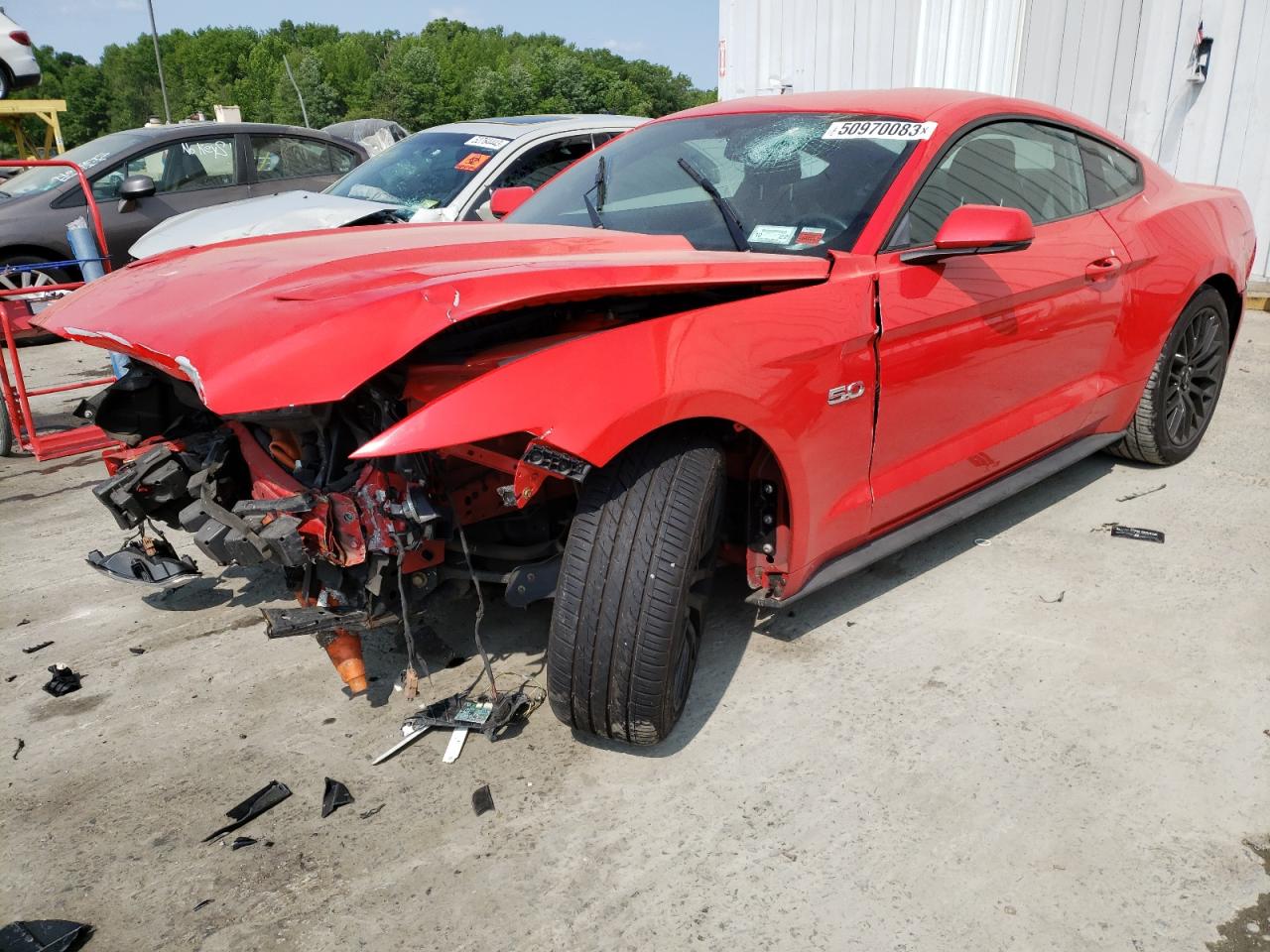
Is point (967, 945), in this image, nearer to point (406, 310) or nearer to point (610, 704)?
point (610, 704)

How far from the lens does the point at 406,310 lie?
2.04 meters

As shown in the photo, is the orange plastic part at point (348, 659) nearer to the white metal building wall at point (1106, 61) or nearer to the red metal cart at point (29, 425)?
the red metal cart at point (29, 425)

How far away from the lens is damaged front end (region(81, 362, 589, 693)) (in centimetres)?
229

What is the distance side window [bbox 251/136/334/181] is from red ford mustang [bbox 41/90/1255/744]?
6114mm

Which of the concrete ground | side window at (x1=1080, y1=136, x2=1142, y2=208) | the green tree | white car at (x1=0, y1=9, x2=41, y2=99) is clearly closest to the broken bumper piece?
the concrete ground

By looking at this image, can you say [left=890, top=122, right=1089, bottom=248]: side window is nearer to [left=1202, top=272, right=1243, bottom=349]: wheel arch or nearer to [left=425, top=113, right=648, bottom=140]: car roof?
[left=1202, top=272, right=1243, bottom=349]: wheel arch

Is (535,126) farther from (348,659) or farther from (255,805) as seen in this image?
(255,805)

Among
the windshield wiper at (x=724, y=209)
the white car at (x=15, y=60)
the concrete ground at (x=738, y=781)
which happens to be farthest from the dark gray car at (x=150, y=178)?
the windshield wiper at (x=724, y=209)

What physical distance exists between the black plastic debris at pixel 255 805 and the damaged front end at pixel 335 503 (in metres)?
0.32

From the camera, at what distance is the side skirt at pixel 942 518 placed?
9.29ft

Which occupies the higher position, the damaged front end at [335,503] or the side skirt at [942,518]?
the damaged front end at [335,503]

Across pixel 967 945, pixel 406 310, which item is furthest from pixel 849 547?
pixel 406 310

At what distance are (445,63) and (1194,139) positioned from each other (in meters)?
94.3

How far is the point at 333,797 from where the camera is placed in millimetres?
2428
